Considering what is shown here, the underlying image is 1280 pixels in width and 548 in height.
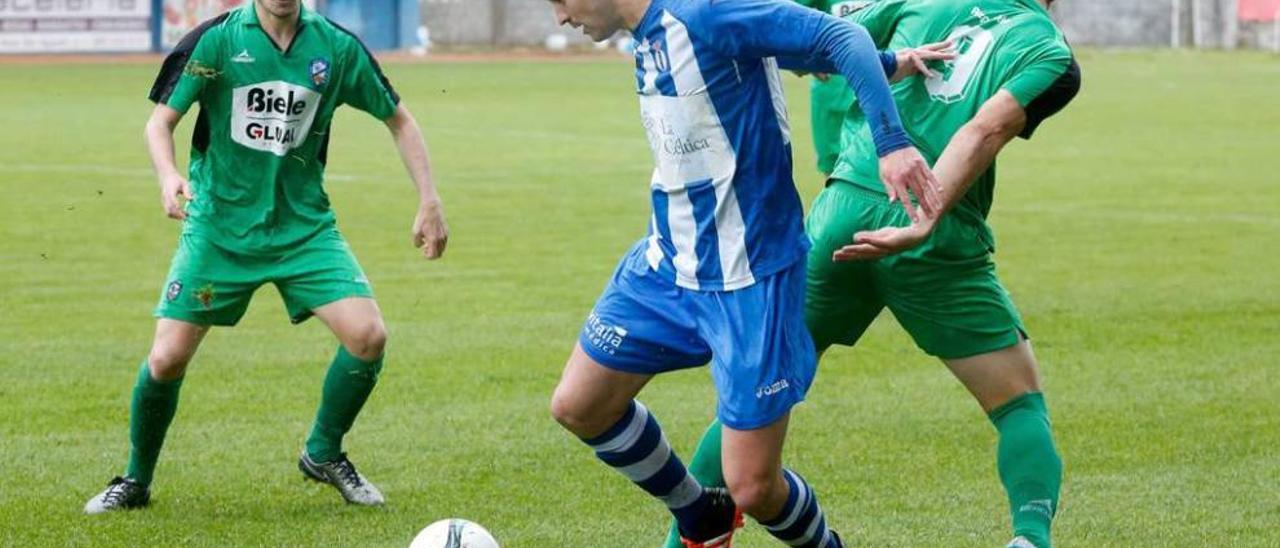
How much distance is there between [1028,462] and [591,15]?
6.05 feet

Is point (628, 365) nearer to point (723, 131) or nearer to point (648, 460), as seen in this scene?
point (648, 460)

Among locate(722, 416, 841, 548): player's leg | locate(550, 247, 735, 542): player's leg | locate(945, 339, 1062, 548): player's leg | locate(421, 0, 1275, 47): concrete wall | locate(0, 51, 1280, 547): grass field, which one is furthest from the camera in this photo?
locate(421, 0, 1275, 47): concrete wall

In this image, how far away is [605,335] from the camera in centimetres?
583

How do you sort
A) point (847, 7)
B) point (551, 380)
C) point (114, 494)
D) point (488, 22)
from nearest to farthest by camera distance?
point (847, 7) < point (114, 494) < point (551, 380) < point (488, 22)

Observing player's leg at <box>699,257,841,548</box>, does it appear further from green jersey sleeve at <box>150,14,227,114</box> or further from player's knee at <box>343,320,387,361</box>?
green jersey sleeve at <box>150,14,227,114</box>

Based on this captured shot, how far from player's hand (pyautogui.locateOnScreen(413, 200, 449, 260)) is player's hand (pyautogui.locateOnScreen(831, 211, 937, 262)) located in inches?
87.1

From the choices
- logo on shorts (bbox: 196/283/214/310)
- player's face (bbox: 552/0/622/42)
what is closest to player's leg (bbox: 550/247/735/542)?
player's face (bbox: 552/0/622/42)

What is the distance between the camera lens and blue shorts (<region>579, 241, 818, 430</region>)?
222 inches

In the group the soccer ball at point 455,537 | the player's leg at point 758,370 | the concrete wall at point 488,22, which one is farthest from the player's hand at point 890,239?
the concrete wall at point 488,22

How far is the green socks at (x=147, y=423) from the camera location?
24.1 ft

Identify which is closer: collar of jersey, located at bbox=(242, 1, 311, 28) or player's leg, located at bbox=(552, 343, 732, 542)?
player's leg, located at bbox=(552, 343, 732, 542)

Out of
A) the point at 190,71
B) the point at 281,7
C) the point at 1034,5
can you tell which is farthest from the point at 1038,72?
the point at 190,71

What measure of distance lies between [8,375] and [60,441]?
1.71 m

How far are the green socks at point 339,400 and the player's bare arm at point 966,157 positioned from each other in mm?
2227
